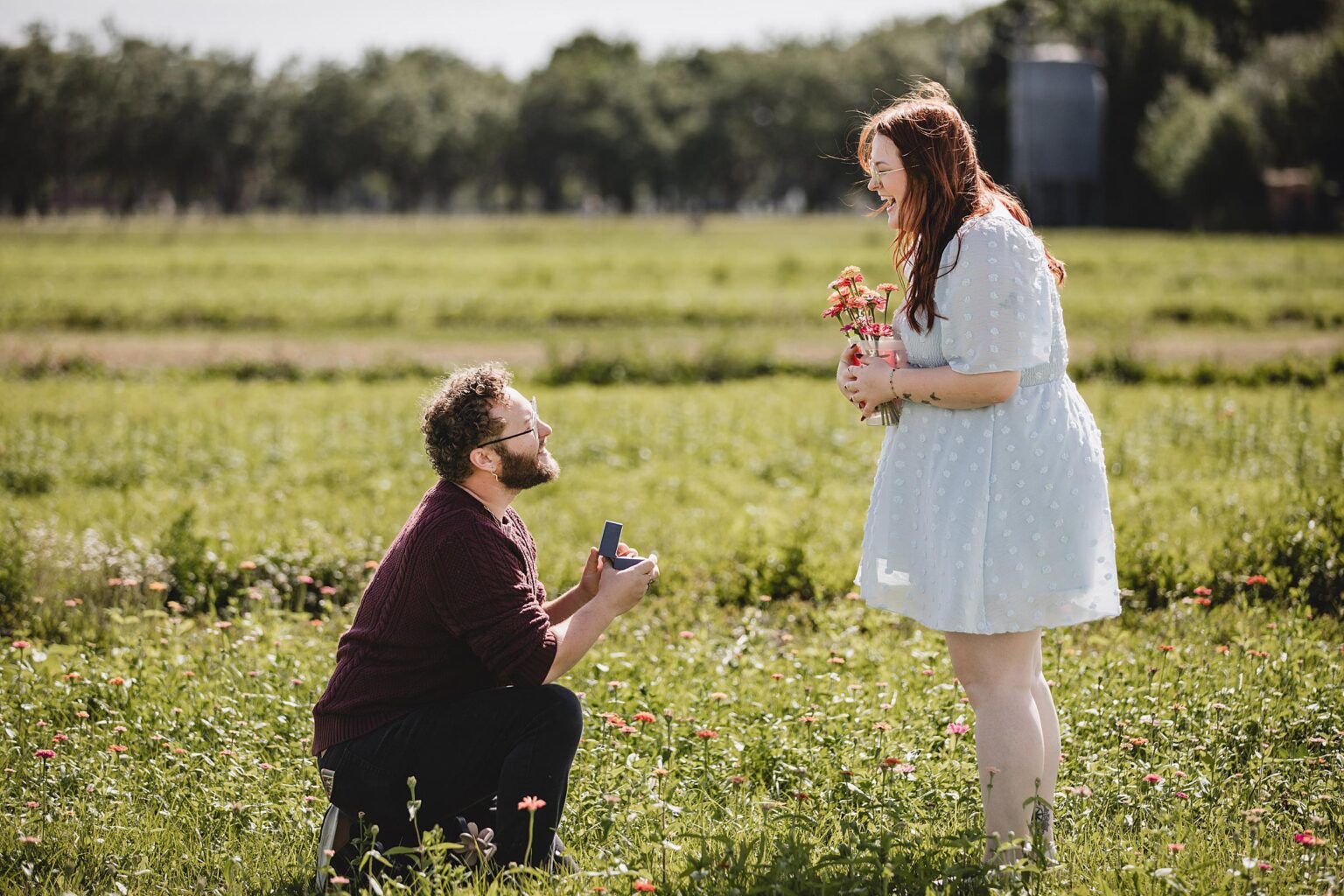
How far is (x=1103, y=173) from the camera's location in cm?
→ 6512

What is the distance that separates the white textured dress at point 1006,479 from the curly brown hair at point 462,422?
125 cm

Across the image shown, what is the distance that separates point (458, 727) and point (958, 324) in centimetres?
180

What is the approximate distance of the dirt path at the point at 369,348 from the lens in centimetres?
1783

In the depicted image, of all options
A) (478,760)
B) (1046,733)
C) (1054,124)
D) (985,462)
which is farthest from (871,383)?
(1054,124)

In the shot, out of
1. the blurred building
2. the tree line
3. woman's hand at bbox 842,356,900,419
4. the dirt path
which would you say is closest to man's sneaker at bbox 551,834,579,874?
woman's hand at bbox 842,356,900,419

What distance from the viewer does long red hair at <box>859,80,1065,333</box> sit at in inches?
135

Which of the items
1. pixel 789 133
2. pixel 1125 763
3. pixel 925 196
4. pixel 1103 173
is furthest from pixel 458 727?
pixel 789 133

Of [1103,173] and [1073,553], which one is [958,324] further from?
[1103,173]

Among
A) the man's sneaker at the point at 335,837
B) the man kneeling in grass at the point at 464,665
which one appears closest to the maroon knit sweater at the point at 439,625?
the man kneeling in grass at the point at 464,665

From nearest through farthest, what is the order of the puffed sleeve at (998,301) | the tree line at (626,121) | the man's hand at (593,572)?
the puffed sleeve at (998,301) → the man's hand at (593,572) → the tree line at (626,121)

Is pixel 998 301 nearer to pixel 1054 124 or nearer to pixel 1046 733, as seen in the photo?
pixel 1046 733

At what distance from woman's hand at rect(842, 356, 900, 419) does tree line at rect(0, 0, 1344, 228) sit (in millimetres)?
41137

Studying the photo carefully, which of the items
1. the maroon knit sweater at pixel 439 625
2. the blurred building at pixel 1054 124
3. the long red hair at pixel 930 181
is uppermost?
the blurred building at pixel 1054 124

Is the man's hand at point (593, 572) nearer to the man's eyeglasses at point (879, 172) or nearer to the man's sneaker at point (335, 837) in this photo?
the man's sneaker at point (335, 837)
